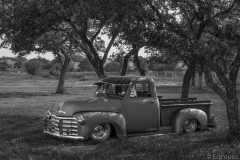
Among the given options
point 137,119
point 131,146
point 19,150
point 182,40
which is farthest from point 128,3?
point 19,150

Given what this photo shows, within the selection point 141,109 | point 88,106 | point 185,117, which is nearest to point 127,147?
point 88,106

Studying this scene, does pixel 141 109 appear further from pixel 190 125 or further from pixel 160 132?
pixel 190 125

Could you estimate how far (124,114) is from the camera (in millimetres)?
8945

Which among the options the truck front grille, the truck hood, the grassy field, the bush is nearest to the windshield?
the truck hood

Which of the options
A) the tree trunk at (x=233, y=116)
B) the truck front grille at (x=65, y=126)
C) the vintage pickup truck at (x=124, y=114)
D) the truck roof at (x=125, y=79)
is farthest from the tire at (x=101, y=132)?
the tree trunk at (x=233, y=116)

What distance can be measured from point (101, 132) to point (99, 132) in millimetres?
53

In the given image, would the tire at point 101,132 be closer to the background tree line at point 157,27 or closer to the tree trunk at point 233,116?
the background tree line at point 157,27

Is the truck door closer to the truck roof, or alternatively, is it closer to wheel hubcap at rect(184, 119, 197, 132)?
the truck roof

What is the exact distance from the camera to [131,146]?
25.7ft

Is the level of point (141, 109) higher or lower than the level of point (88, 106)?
lower

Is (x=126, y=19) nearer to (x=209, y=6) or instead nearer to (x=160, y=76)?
(x=209, y=6)

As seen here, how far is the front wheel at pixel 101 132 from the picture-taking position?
8.57 m

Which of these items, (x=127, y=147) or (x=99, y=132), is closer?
(x=127, y=147)

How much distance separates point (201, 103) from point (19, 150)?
5286 mm
